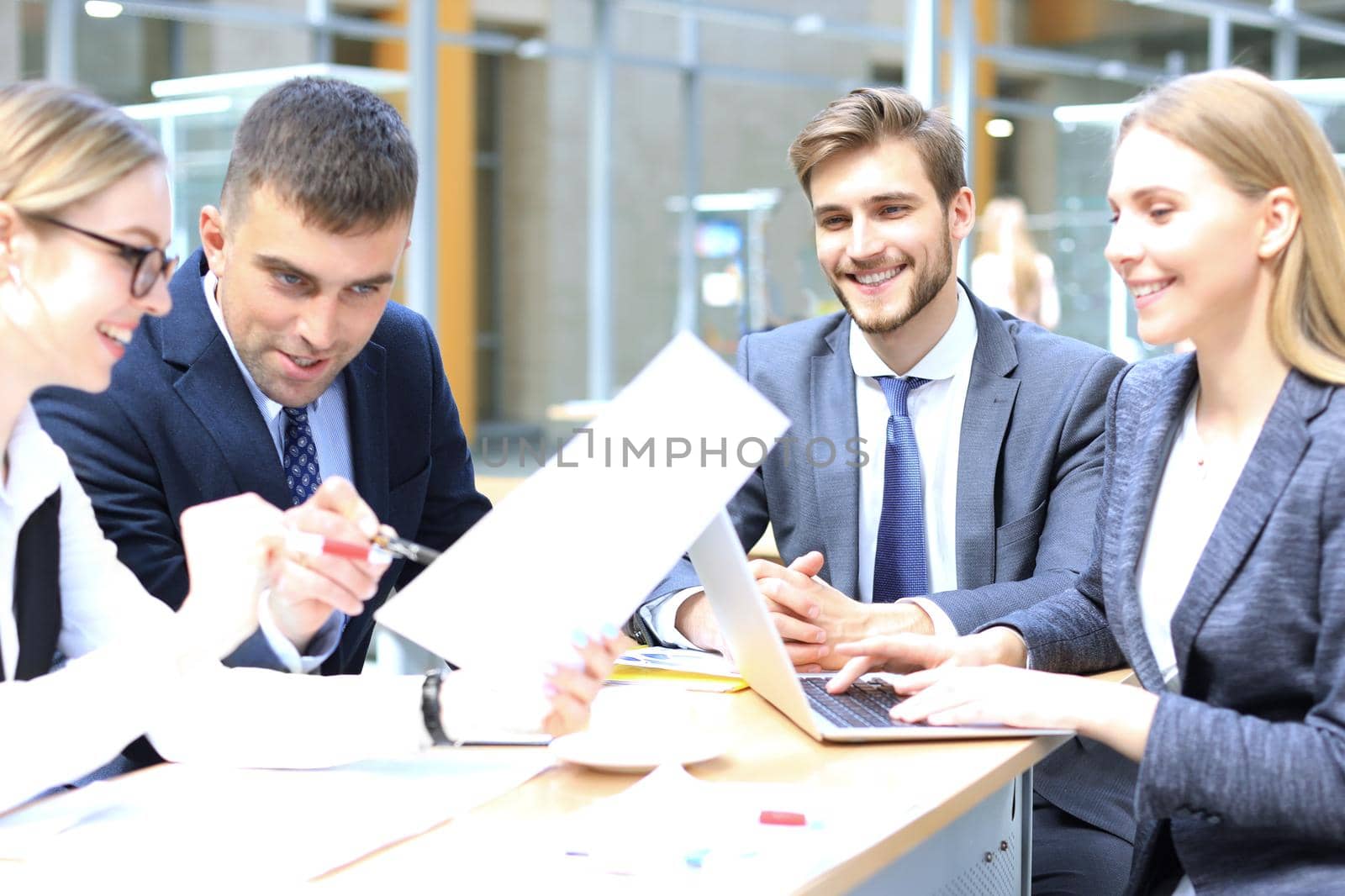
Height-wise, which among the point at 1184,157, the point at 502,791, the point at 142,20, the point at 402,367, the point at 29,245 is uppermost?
the point at 142,20

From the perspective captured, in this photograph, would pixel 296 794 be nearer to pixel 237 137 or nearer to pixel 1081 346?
pixel 237 137

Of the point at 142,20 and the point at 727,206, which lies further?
the point at 727,206

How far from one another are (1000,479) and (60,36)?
19.9 feet

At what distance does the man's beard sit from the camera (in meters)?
2.40

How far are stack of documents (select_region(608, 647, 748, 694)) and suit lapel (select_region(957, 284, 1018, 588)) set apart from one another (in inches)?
19.1

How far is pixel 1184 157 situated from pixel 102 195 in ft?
3.83

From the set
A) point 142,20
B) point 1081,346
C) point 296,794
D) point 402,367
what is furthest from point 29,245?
point 142,20

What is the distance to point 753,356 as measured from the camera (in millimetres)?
2566

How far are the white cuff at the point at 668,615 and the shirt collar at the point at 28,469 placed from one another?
90 cm

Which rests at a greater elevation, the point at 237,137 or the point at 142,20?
the point at 142,20

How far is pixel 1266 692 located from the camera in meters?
1.55

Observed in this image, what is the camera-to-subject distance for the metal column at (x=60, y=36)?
684 cm

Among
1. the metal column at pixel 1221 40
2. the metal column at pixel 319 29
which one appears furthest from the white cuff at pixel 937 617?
the metal column at pixel 1221 40

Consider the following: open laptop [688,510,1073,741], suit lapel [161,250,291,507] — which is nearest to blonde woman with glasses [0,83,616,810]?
open laptop [688,510,1073,741]
